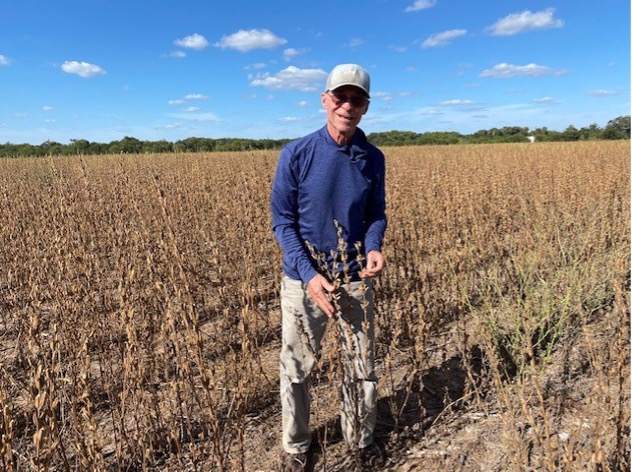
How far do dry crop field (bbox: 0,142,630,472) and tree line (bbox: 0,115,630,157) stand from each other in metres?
13.4

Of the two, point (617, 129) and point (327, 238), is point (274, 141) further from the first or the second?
point (327, 238)

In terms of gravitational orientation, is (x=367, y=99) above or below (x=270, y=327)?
above

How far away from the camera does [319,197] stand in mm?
1876

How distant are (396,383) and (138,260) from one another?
6.47ft

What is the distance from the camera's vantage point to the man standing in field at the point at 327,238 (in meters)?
1.81

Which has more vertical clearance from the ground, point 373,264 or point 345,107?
point 345,107

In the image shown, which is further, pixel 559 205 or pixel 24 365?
pixel 559 205

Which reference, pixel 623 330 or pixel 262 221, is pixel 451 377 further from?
pixel 262 221

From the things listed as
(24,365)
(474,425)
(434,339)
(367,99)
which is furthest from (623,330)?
(24,365)

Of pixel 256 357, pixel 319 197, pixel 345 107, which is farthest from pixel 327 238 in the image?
pixel 256 357

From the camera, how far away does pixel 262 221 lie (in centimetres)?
461

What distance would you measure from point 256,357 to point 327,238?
116 cm

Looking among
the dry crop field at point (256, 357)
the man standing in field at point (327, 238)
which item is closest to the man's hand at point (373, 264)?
the man standing in field at point (327, 238)

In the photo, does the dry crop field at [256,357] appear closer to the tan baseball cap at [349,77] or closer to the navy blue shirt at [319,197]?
the navy blue shirt at [319,197]
